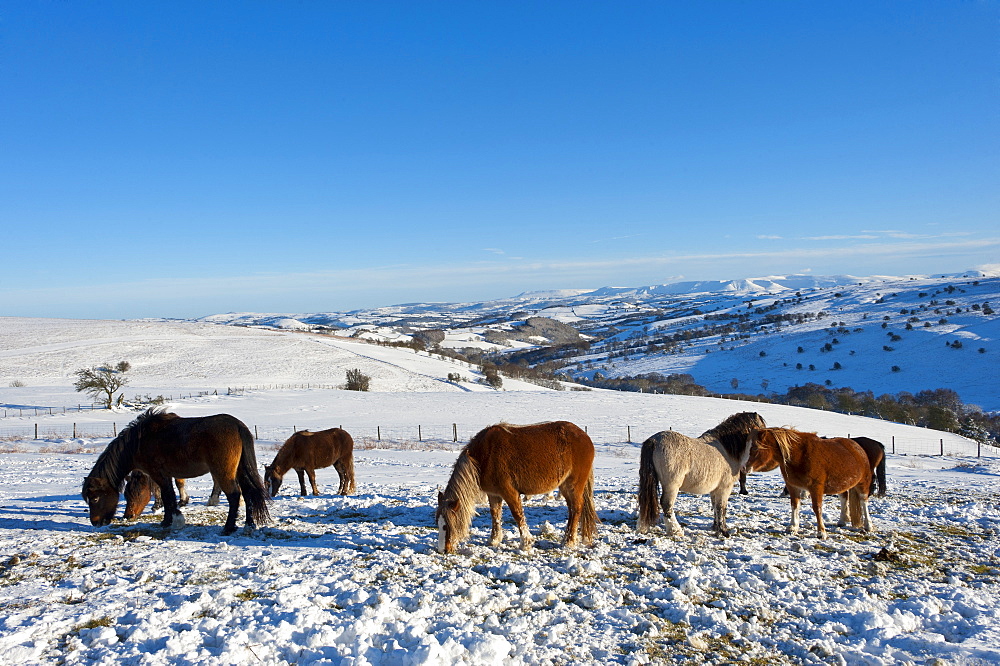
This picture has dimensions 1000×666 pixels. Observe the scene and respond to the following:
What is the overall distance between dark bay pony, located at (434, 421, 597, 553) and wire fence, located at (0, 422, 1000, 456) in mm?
15800

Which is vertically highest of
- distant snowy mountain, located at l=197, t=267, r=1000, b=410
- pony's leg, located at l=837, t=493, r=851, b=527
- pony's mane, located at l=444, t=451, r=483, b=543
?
pony's mane, located at l=444, t=451, r=483, b=543

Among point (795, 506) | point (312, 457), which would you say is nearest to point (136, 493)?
point (312, 457)

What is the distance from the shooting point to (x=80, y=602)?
17.2 feet

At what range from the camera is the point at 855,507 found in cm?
799

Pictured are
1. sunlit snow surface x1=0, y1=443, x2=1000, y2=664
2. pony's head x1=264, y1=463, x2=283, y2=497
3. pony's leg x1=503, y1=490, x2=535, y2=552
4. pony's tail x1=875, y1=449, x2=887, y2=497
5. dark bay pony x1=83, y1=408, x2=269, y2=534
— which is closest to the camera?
sunlit snow surface x1=0, y1=443, x2=1000, y2=664

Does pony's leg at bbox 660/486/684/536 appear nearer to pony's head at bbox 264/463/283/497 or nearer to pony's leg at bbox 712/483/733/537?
pony's leg at bbox 712/483/733/537

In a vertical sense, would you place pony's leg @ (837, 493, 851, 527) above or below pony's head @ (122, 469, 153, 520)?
below

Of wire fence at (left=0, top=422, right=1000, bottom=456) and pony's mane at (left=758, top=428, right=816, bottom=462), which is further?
wire fence at (left=0, top=422, right=1000, bottom=456)

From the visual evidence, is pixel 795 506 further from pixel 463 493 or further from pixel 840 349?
pixel 840 349

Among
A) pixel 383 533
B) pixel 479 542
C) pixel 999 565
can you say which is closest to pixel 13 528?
pixel 383 533

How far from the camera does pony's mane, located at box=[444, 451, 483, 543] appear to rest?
262 inches

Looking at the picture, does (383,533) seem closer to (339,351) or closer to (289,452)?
(289,452)

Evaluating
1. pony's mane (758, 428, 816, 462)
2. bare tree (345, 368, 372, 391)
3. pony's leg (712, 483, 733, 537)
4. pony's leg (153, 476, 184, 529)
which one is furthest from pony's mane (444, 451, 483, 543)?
bare tree (345, 368, 372, 391)

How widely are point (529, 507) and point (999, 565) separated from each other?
20.0 ft
